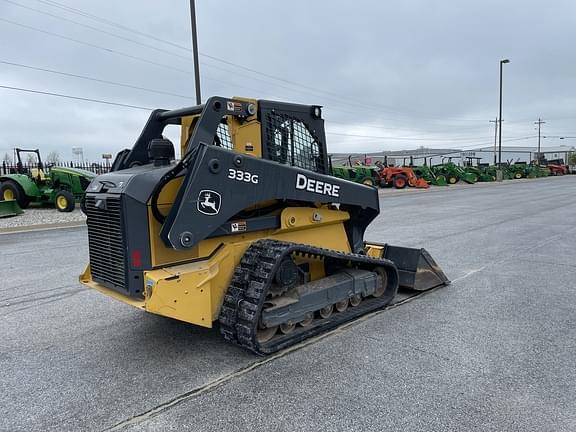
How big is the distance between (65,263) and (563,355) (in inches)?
278

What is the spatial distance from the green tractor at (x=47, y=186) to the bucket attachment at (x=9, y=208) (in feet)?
3.73

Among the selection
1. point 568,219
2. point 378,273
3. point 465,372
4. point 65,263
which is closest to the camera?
point 465,372

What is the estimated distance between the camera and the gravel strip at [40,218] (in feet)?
43.0

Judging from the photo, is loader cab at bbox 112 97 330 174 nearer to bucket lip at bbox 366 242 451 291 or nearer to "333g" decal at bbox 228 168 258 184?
"333g" decal at bbox 228 168 258 184

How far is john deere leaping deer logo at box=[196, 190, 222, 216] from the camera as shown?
11.9ft

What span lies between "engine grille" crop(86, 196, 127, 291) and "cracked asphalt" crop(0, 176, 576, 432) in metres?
0.66

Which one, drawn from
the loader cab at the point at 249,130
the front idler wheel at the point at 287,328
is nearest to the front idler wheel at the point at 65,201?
the loader cab at the point at 249,130

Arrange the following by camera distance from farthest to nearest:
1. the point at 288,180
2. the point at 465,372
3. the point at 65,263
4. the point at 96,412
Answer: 1. the point at 65,263
2. the point at 288,180
3. the point at 465,372
4. the point at 96,412

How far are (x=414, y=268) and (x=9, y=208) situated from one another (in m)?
13.6

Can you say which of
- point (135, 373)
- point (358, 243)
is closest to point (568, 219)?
point (358, 243)

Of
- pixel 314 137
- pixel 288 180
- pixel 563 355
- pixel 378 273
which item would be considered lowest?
pixel 563 355

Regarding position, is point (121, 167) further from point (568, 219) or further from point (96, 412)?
point (568, 219)

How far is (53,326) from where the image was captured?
185 inches

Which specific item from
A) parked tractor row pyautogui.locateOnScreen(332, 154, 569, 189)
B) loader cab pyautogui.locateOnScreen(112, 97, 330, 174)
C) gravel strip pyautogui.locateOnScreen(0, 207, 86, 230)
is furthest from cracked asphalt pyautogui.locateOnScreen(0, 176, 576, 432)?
parked tractor row pyautogui.locateOnScreen(332, 154, 569, 189)
